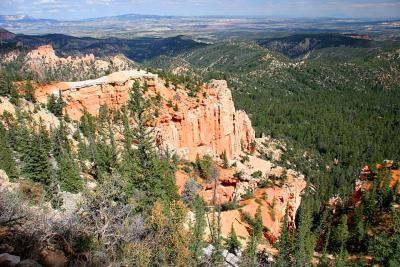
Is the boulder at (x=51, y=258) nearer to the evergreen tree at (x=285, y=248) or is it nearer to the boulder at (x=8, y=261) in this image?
the boulder at (x=8, y=261)

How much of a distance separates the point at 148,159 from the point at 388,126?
157971 millimetres

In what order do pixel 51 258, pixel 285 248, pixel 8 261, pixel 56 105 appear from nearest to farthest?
pixel 8 261
pixel 51 258
pixel 285 248
pixel 56 105

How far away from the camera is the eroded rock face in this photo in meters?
78.2

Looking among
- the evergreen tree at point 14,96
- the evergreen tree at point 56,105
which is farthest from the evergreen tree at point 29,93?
the evergreen tree at point 56,105

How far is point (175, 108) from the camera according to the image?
81250mm

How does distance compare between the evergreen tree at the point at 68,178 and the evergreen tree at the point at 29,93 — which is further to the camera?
the evergreen tree at the point at 29,93

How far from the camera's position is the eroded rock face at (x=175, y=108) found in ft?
257

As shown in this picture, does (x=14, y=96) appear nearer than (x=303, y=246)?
No

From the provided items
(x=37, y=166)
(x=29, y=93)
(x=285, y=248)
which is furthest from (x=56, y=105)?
(x=285, y=248)

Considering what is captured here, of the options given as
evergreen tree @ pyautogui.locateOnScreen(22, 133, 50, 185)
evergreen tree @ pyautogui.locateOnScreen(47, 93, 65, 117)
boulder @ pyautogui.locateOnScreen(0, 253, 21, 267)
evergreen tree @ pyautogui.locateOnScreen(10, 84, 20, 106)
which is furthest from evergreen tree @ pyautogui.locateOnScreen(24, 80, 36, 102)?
boulder @ pyautogui.locateOnScreen(0, 253, 21, 267)

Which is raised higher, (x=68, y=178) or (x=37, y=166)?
(x=37, y=166)

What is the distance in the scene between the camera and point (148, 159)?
39375 millimetres

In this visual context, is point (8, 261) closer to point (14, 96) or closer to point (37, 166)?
point (37, 166)

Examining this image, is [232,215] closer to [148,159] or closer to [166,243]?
[148,159]
